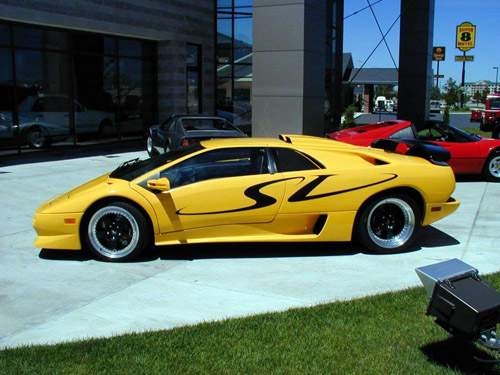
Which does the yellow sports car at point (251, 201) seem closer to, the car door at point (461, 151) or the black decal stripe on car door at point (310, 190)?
the black decal stripe on car door at point (310, 190)

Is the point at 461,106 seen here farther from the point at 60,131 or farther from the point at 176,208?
the point at 176,208

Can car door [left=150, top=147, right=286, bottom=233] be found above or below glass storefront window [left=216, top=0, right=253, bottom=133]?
below

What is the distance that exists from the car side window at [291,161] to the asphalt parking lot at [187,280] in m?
0.94

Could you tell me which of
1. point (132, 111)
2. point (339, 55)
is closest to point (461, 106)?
point (339, 55)

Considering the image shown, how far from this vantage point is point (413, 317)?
446 centimetres

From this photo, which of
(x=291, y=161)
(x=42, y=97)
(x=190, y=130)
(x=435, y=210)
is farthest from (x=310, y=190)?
(x=42, y=97)

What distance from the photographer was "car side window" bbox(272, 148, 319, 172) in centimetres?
632

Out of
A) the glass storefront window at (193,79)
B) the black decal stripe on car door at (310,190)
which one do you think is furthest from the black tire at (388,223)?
the glass storefront window at (193,79)

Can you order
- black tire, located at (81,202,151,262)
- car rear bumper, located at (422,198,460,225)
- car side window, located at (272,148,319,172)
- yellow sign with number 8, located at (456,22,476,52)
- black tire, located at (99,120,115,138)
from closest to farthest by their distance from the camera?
black tire, located at (81,202,151,262) < car side window, located at (272,148,319,172) < car rear bumper, located at (422,198,460,225) < black tire, located at (99,120,115,138) < yellow sign with number 8, located at (456,22,476,52)

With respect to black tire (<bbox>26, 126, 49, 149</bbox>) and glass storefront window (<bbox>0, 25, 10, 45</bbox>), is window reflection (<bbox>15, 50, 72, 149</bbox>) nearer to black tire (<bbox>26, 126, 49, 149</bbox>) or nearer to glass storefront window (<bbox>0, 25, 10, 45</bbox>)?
black tire (<bbox>26, 126, 49, 149</bbox>)

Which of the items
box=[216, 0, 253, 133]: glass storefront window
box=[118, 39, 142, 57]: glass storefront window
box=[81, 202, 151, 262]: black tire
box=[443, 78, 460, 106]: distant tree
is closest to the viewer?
box=[81, 202, 151, 262]: black tire

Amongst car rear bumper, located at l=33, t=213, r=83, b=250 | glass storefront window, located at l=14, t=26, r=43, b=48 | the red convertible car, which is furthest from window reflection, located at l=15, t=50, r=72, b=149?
car rear bumper, located at l=33, t=213, r=83, b=250

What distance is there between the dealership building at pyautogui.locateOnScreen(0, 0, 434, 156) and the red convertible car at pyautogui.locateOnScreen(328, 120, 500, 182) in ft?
6.77

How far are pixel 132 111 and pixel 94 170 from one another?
716 centimetres
